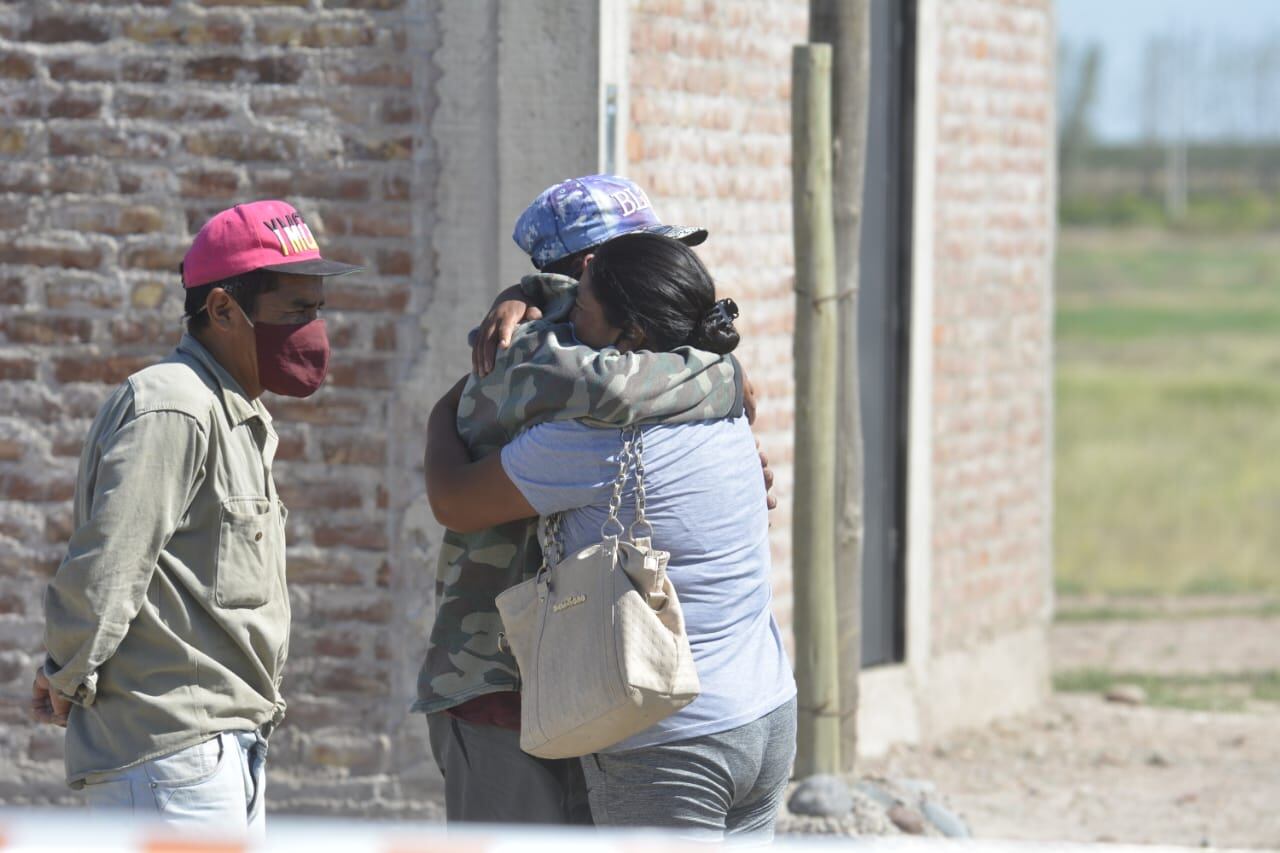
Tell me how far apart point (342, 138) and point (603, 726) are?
9.25ft

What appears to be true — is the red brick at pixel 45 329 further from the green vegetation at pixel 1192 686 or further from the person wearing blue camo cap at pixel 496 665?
the green vegetation at pixel 1192 686

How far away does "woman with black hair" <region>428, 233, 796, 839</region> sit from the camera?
3.02m

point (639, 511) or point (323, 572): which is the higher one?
point (639, 511)

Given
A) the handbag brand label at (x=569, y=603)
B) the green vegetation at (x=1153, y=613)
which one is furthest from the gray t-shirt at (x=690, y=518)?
the green vegetation at (x=1153, y=613)

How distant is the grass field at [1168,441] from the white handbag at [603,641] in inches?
383

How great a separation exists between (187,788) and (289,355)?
2.51 feet

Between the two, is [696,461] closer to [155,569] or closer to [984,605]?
[155,569]

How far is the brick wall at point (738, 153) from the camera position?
222 inches

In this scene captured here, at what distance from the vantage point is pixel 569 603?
2.98 m

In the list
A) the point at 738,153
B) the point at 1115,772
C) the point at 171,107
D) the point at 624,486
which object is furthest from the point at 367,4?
the point at 1115,772

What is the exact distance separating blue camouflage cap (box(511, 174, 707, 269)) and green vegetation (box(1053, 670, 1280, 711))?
5.97 m

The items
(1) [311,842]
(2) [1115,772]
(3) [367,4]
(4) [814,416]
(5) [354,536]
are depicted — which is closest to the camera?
(1) [311,842]

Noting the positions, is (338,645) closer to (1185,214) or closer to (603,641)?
(603,641)

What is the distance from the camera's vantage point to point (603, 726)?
9.68ft
